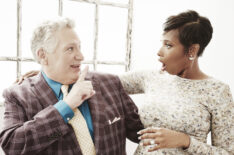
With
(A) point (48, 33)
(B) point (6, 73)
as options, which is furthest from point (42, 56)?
(B) point (6, 73)

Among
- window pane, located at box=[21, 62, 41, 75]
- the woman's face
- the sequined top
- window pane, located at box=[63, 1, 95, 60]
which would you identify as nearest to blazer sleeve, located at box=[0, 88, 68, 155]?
the sequined top

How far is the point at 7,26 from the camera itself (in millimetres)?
2254

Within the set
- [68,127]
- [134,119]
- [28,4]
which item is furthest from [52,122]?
[28,4]

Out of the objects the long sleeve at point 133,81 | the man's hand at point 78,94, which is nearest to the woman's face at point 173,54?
the long sleeve at point 133,81

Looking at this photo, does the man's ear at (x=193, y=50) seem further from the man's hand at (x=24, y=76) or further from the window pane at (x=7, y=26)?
the window pane at (x=7, y=26)

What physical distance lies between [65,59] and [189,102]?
74 centimetres

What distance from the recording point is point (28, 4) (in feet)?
7.75

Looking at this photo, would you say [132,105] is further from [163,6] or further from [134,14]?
[134,14]

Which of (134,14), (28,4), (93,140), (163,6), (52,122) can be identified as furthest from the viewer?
(134,14)

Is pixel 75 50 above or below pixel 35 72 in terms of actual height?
above

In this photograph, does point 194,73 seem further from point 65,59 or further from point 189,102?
point 65,59

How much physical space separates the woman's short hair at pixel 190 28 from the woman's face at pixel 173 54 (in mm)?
27

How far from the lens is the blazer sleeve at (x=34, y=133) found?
44.9 inches

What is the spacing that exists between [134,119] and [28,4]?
1.61m
